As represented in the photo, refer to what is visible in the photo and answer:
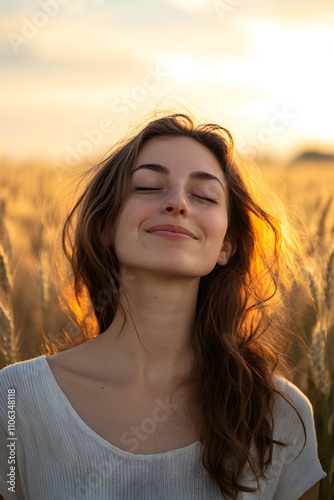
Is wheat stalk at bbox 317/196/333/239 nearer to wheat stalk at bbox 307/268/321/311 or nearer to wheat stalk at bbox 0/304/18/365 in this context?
wheat stalk at bbox 307/268/321/311

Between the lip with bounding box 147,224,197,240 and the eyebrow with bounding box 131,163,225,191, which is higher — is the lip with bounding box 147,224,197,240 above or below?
below

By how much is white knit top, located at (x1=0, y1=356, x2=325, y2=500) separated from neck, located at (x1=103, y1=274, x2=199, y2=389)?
204 mm

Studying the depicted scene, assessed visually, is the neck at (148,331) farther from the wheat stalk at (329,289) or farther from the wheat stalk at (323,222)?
the wheat stalk at (323,222)

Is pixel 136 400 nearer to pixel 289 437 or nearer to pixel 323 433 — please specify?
pixel 289 437

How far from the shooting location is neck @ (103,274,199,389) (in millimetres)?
2289

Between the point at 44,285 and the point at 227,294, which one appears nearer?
the point at 227,294

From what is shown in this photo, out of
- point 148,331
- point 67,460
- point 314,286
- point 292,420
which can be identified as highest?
point 314,286

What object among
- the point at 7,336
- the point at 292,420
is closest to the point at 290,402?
the point at 292,420

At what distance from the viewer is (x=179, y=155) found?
93.7 inches

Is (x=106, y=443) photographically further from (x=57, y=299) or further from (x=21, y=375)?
(x=57, y=299)

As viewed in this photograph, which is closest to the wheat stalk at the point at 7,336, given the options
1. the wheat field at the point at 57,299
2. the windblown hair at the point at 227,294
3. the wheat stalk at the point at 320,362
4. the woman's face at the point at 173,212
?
the wheat field at the point at 57,299

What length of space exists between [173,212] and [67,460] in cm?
73

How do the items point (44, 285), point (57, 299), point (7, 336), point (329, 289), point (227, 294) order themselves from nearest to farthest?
point (227, 294) < point (7, 336) < point (329, 289) < point (44, 285) < point (57, 299)

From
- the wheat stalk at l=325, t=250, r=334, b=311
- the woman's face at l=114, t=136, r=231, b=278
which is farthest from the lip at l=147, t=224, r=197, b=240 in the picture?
the wheat stalk at l=325, t=250, r=334, b=311
